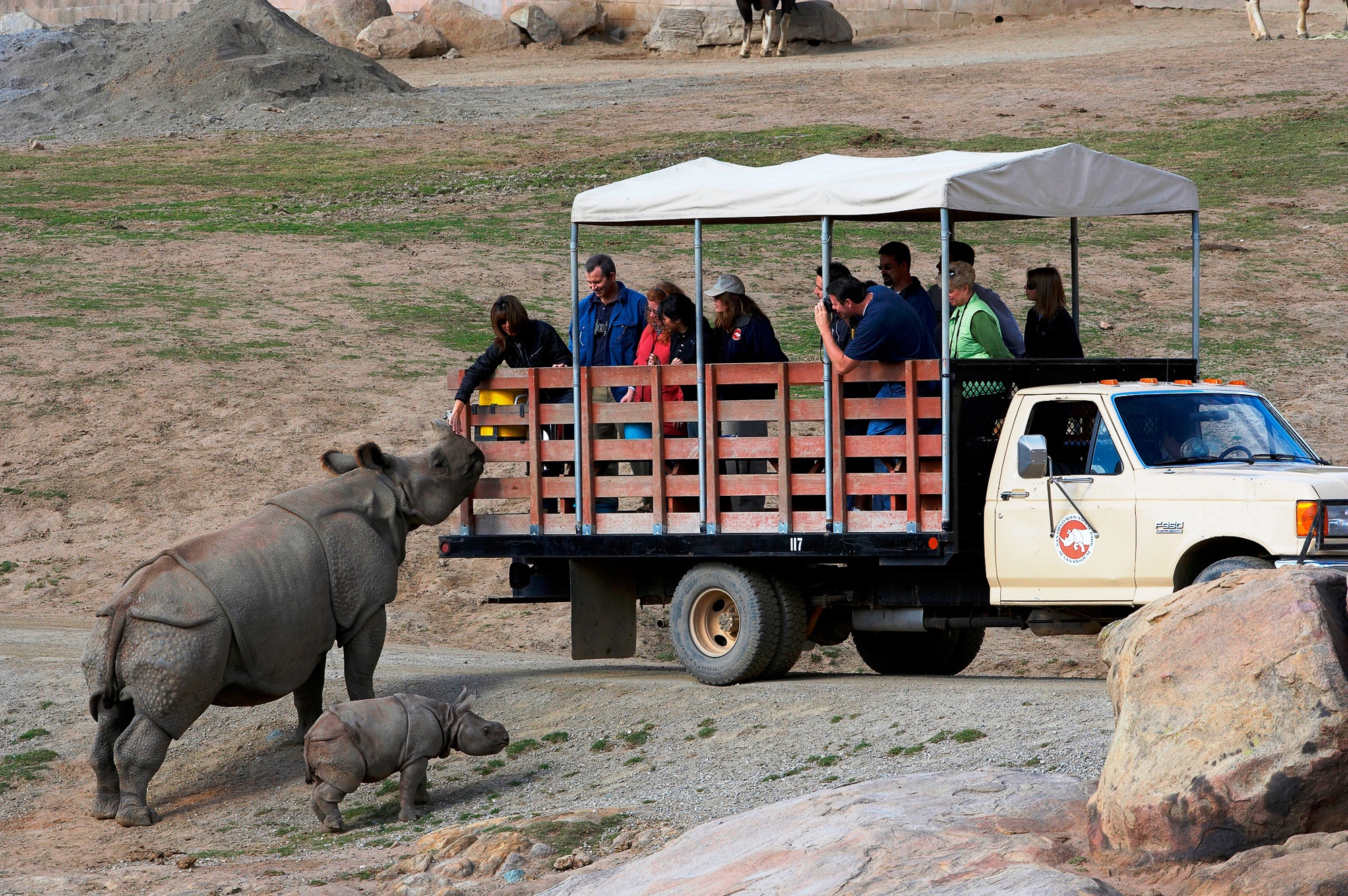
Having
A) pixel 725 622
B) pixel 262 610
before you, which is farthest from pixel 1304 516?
pixel 262 610

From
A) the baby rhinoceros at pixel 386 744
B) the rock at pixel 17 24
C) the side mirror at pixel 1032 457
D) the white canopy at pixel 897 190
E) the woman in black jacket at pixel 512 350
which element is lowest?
the baby rhinoceros at pixel 386 744

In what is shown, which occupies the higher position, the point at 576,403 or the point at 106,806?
the point at 576,403

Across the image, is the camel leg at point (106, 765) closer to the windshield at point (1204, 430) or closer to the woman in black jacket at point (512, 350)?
the woman in black jacket at point (512, 350)

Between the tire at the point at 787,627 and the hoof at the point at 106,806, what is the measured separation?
3.89m

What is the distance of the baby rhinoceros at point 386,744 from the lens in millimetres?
8828

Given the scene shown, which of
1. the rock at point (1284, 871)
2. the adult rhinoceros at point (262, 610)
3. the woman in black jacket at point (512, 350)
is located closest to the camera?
the rock at point (1284, 871)

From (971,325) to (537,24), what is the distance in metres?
36.2

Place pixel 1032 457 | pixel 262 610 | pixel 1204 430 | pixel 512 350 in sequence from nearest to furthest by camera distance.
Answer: pixel 1032 457
pixel 1204 430
pixel 262 610
pixel 512 350

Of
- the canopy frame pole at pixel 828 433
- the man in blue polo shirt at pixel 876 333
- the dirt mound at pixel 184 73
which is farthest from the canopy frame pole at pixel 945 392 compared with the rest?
the dirt mound at pixel 184 73

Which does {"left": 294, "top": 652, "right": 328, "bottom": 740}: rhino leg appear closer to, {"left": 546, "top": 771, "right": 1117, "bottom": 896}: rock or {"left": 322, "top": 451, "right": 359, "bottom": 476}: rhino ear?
{"left": 322, "top": 451, "right": 359, "bottom": 476}: rhino ear

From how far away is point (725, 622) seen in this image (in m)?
10.8

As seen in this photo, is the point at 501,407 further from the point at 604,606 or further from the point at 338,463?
the point at 604,606

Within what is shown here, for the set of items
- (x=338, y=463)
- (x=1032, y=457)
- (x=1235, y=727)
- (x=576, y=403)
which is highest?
(x=576, y=403)

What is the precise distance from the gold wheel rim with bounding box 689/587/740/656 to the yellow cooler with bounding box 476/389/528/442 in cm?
169
